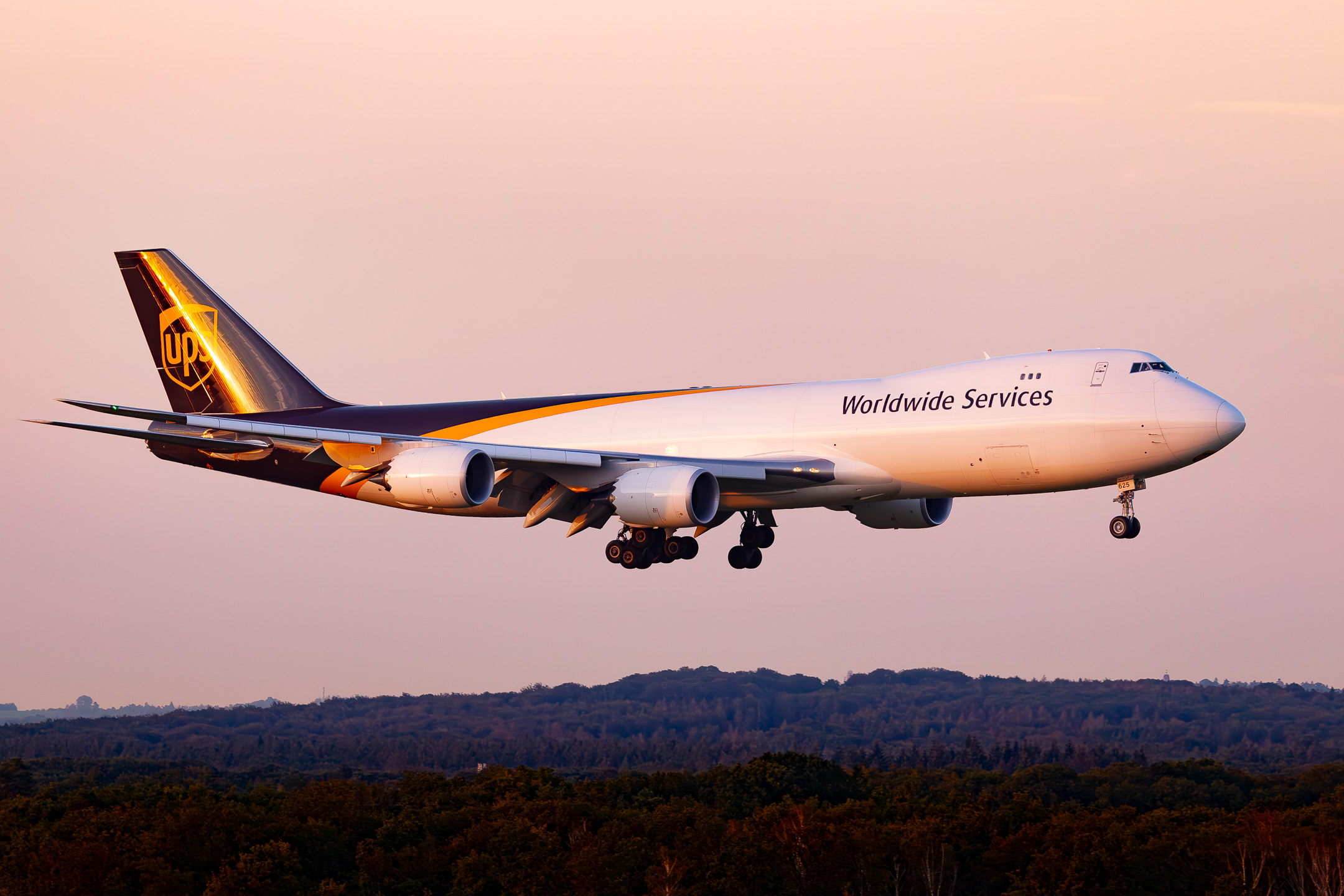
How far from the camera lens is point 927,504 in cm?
5069

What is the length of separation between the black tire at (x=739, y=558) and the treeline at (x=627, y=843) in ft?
104

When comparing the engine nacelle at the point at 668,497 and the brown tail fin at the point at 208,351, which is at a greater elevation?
the brown tail fin at the point at 208,351

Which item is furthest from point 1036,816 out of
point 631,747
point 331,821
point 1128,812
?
point 631,747

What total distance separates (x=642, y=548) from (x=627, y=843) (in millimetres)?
41535

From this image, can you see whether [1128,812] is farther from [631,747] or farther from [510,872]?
[631,747]

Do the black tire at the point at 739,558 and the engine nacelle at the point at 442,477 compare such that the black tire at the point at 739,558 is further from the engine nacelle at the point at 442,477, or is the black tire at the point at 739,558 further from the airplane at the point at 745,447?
the engine nacelle at the point at 442,477

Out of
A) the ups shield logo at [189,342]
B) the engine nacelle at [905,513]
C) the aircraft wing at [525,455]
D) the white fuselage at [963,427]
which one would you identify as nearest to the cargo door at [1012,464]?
the white fuselage at [963,427]

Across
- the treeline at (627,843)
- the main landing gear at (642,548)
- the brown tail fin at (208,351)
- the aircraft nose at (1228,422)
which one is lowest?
the treeline at (627,843)

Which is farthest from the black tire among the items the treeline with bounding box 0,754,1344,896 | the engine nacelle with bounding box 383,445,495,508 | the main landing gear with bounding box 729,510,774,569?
the treeline with bounding box 0,754,1344,896

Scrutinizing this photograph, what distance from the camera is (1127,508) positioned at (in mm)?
41875

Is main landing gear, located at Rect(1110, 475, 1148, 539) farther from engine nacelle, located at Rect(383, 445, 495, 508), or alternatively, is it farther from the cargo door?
engine nacelle, located at Rect(383, 445, 495, 508)

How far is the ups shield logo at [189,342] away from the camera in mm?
57688

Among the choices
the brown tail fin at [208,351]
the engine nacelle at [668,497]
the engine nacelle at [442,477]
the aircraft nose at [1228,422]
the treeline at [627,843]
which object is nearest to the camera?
the aircraft nose at [1228,422]

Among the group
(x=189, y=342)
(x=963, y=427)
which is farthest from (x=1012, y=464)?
(x=189, y=342)
